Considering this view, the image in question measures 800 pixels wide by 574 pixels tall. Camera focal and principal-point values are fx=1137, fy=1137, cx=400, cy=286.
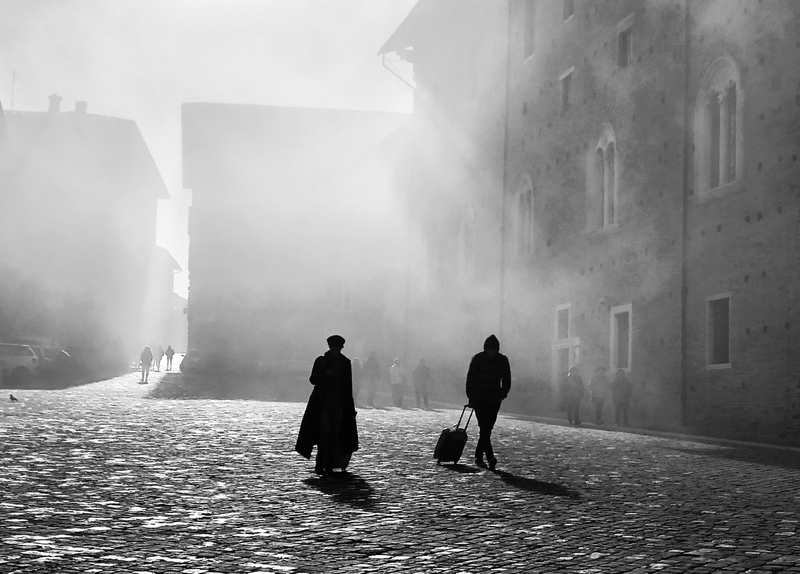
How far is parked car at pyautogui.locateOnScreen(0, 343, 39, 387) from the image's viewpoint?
41.0 meters

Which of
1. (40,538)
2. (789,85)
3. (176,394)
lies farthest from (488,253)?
(40,538)

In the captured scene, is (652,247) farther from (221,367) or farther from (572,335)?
(221,367)

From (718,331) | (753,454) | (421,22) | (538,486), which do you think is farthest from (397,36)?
(538,486)

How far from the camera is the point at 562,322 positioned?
2941 centimetres

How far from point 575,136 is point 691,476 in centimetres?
1813

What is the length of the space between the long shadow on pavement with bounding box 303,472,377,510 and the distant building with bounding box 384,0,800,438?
10443mm

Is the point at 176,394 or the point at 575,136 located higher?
the point at 575,136

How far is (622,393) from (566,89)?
10154mm

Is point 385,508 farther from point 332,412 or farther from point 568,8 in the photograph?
point 568,8

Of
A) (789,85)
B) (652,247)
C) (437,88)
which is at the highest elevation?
(437,88)

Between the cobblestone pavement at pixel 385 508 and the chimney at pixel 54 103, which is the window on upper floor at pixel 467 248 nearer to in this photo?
the cobblestone pavement at pixel 385 508

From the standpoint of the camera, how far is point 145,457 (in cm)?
1273

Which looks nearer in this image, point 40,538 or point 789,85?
point 40,538

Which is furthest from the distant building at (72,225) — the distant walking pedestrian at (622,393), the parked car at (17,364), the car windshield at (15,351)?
the distant walking pedestrian at (622,393)
